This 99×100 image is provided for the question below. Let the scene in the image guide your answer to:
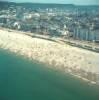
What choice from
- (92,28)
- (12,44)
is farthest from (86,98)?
(92,28)

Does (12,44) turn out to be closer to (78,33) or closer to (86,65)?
(78,33)

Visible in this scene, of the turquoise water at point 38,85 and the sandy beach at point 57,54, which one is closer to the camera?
the turquoise water at point 38,85

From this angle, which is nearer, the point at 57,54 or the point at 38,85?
→ the point at 38,85

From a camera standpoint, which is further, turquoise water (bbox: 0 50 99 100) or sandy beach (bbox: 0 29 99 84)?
sandy beach (bbox: 0 29 99 84)
